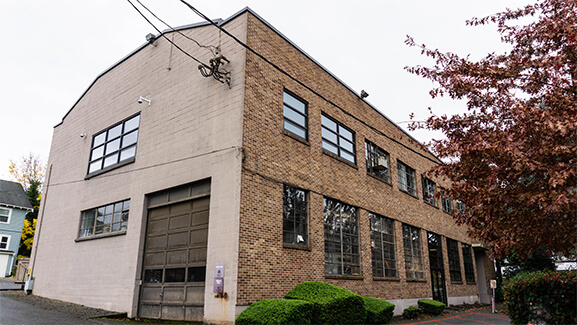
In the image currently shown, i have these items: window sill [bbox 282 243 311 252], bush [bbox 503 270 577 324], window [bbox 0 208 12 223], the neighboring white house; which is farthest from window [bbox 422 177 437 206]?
window [bbox 0 208 12 223]

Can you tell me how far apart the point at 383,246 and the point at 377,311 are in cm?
535

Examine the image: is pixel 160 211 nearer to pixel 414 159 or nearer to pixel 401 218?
pixel 401 218

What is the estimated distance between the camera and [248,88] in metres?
12.3

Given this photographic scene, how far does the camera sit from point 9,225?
3703 cm

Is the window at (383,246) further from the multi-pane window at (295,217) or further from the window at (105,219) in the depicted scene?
the window at (105,219)

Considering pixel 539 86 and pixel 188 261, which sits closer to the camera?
pixel 539 86

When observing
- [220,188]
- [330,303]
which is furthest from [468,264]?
[220,188]

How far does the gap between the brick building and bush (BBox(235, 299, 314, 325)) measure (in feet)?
2.04

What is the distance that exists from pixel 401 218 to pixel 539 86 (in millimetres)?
12951

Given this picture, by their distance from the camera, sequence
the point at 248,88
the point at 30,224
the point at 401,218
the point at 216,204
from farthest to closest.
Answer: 1. the point at 30,224
2. the point at 401,218
3. the point at 248,88
4. the point at 216,204

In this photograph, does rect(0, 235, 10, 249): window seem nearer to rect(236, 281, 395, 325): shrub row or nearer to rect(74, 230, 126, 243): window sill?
rect(74, 230, 126, 243): window sill

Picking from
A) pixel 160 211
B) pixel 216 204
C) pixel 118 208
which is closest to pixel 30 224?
pixel 118 208

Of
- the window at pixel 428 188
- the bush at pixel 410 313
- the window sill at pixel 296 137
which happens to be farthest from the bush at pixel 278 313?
the window at pixel 428 188

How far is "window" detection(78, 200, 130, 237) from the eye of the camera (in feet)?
48.8
